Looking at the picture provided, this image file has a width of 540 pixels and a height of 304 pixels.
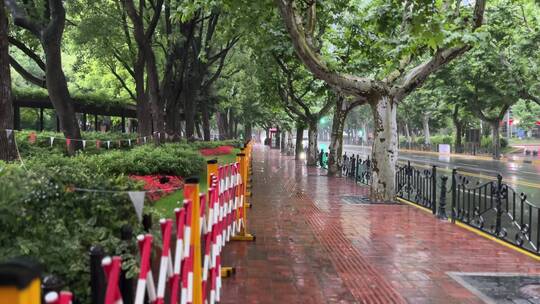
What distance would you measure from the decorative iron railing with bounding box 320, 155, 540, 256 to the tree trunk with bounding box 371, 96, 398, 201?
2.78 ft

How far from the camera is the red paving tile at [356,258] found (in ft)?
18.9

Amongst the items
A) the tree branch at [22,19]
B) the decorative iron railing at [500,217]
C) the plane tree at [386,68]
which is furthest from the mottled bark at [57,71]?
the decorative iron railing at [500,217]

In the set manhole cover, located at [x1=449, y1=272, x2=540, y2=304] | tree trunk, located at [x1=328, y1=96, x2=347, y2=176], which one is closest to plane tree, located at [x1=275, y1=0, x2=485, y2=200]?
manhole cover, located at [x1=449, y1=272, x2=540, y2=304]

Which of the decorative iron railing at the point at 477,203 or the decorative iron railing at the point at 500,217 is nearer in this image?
the decorative iron railing at the point at 500,217

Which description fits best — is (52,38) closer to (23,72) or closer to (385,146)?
(23,72)

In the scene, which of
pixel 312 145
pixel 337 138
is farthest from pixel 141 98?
pixel 312 145

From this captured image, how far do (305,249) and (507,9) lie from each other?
20.7m

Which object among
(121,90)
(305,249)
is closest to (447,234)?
(305,249)

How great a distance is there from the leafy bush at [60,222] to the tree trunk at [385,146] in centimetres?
948

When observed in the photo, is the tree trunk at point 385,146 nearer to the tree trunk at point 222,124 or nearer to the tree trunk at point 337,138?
the tree trunk at point 337,138

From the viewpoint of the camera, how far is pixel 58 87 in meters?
13.9

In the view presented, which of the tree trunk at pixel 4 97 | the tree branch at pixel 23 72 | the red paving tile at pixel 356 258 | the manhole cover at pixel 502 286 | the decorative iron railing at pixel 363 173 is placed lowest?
the manhole cover at pixel 502 286

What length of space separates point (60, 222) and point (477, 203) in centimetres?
1264

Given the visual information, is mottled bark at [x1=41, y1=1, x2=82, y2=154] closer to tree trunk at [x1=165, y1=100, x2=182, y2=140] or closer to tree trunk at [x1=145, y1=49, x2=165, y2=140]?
tree trunk at [x1=145, y1=49, x2=165, y2=140]
